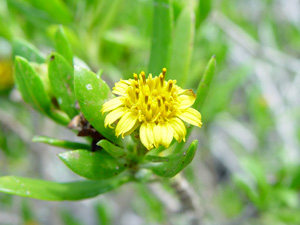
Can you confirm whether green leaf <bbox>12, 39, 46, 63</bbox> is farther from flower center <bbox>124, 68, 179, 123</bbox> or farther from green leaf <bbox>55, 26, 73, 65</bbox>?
flower center <bbox>124, 68, 179, 123</bbox>

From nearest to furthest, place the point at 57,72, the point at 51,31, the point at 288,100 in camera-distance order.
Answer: the point at 57,72 < the point at 51,31 < the point at 288,100

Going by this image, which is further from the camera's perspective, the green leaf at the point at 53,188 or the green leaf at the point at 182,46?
the green leaf at the point at 182,46

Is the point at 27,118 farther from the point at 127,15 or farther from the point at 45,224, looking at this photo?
the point at 127,15

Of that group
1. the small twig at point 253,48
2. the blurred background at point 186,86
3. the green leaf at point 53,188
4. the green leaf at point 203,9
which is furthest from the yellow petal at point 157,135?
the small twig at point 253,48

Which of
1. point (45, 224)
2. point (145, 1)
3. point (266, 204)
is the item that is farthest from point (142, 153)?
point (45, 224)

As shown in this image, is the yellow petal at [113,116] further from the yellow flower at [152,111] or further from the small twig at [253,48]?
the small twig at [253,48]

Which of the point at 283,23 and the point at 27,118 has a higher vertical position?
the point at 283,23

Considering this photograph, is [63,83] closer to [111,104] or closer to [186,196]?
[111,104]

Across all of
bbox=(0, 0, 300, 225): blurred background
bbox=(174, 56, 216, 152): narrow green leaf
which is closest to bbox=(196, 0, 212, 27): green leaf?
bbox=(0, 0, 300, 225): blurred background
